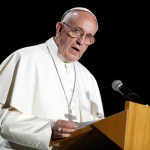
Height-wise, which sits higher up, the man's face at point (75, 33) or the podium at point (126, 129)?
the man's face at point (75, 33)

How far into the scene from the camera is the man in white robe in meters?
2.58

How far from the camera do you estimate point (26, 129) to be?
8.52ft

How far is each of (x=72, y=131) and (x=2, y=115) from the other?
2.40 ft

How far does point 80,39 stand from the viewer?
10.7 feet

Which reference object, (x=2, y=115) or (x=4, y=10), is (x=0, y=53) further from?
(x=2, y=115)

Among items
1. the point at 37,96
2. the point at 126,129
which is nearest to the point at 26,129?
the point at 37,96

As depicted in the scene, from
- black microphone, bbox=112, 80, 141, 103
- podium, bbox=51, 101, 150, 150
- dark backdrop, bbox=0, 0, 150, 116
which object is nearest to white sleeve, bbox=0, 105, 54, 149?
podium, bbox=51, 101, 150, 150

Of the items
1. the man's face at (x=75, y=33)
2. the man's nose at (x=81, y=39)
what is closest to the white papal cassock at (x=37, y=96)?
the man's face at (x=75, y=33)

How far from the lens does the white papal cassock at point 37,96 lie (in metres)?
2.59

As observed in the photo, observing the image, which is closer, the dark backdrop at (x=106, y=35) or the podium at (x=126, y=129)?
the podium at (x=126, y=129)

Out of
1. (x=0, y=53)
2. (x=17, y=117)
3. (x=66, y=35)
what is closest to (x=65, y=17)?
(x=66, y=35)

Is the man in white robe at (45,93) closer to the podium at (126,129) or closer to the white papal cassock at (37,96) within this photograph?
the white papal cassock at (37,96)

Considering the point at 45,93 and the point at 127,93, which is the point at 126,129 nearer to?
the point at 127,93

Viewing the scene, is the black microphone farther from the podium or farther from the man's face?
the man's face
